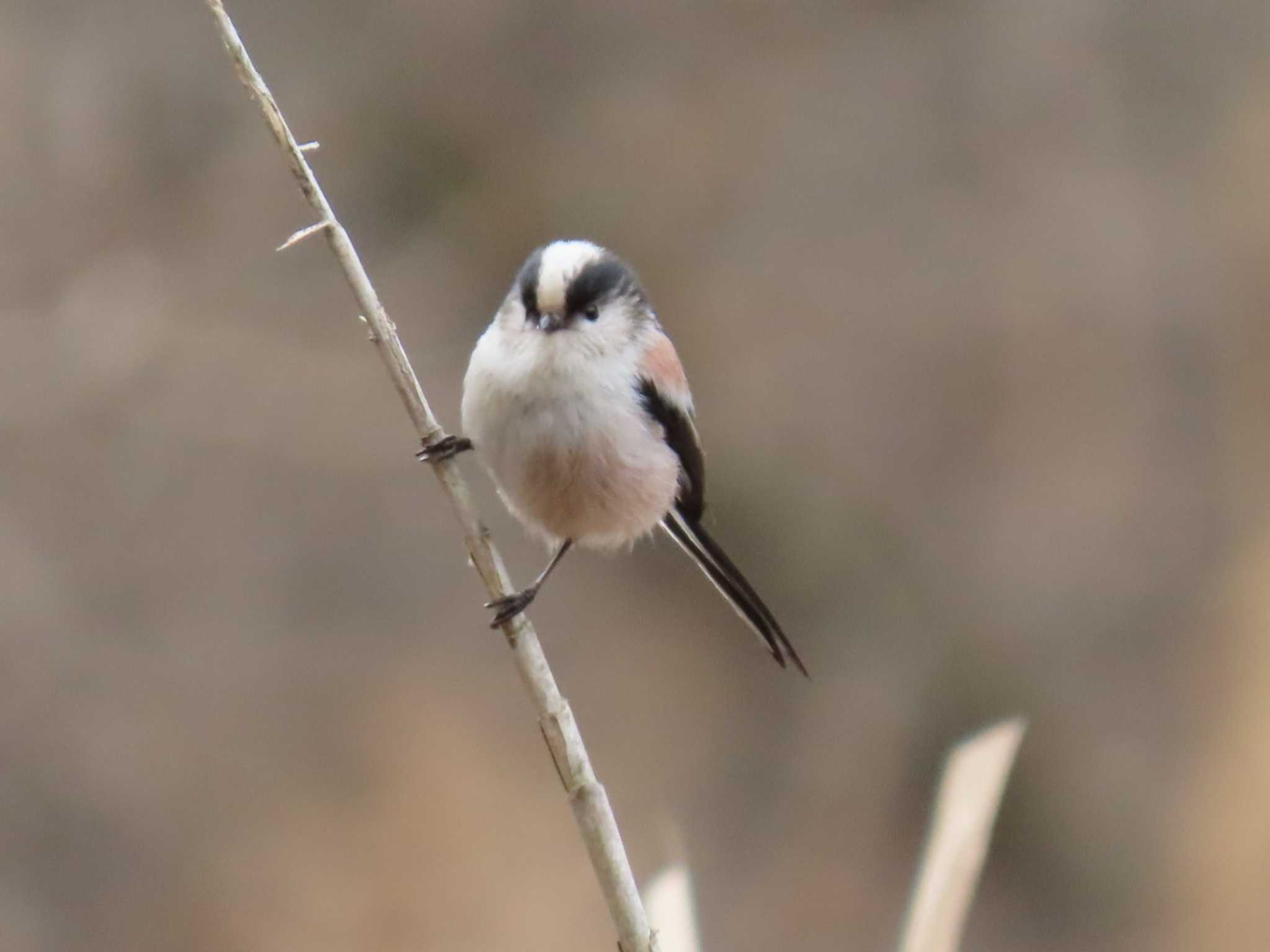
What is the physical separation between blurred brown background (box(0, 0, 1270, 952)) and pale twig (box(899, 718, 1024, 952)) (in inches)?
52.9

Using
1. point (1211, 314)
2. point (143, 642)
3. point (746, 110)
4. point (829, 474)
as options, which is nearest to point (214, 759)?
point (143, 642)

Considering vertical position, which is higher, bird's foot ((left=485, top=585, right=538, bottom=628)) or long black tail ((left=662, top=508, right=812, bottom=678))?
bird's foot ((left=485, top=585, right=538, bottom=628))

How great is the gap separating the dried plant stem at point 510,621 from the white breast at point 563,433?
0.27 m

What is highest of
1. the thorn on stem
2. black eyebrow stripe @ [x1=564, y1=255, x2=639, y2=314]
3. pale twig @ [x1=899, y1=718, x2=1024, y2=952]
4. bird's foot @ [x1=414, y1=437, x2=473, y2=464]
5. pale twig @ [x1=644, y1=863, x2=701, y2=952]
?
the thorn on stem

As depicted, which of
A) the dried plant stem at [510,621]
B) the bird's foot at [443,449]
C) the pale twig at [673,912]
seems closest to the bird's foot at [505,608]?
the dried plant stem at [510,621]

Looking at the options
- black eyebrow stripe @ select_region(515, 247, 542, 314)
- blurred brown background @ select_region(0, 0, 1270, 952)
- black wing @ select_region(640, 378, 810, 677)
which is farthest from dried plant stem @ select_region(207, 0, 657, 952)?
blurred brown background @ select_region(0, 0, 1270, 952)

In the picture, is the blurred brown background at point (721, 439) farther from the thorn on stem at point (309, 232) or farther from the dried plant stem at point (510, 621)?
the thorn on stem at point (309, 232)

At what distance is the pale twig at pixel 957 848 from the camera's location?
1.28m

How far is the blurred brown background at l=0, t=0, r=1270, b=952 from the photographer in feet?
8.87

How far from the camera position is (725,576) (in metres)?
1.90

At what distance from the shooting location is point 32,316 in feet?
8.68

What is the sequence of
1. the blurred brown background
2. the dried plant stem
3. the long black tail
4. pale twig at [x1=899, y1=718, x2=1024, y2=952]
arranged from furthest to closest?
1. the blurred brown background
2. the long black tail
3. pale twig at [x1=899, y1=718, x2=1024, y2=952]
4. the dried plant stem

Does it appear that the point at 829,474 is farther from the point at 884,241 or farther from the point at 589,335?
the point at 589,335

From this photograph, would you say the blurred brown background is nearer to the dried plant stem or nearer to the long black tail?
the long black tail
